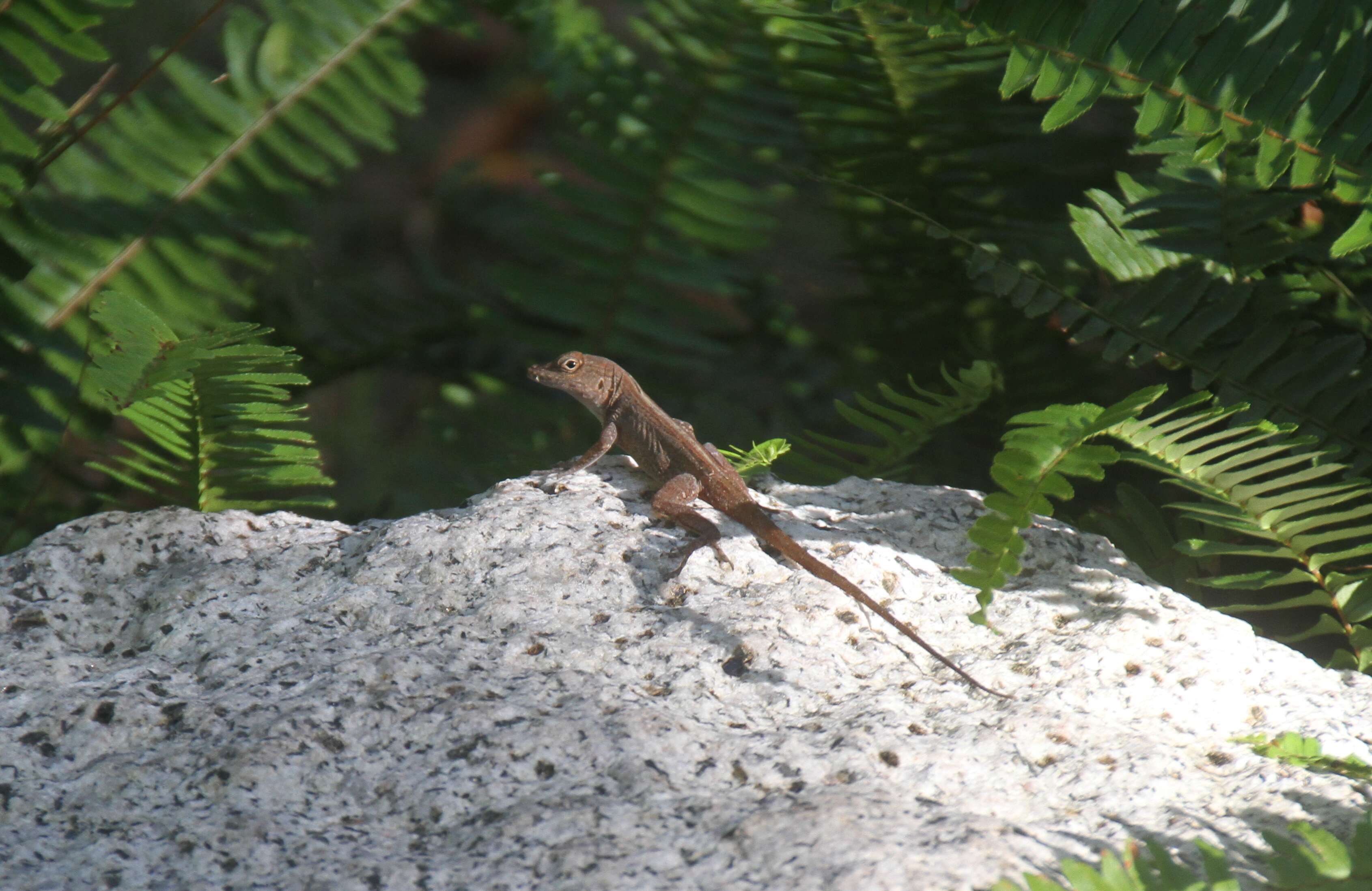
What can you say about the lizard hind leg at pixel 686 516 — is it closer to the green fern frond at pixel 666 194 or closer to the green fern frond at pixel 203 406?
the green fern frond at pixel 203 406

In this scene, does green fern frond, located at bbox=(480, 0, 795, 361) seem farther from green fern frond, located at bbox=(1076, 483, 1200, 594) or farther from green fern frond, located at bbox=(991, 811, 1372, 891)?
green fern frond, located at bbox=(991, 811, 1372, 891)

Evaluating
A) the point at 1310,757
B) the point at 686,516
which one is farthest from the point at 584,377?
the point at 1310,757

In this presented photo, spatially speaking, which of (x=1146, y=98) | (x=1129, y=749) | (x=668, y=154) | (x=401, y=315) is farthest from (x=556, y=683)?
(x=401, y=315)

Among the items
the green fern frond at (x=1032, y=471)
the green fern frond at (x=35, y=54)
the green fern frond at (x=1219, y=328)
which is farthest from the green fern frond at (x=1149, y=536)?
the green fern frond at (x=35, y=54)

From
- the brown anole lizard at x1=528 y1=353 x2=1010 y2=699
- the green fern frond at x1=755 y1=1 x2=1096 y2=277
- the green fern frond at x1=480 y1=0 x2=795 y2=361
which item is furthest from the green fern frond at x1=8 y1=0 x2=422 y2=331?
the green fern frond at x1=755 y1=1 x2=1096 y2=277

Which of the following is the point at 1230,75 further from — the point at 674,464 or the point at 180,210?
the point at 180,210
